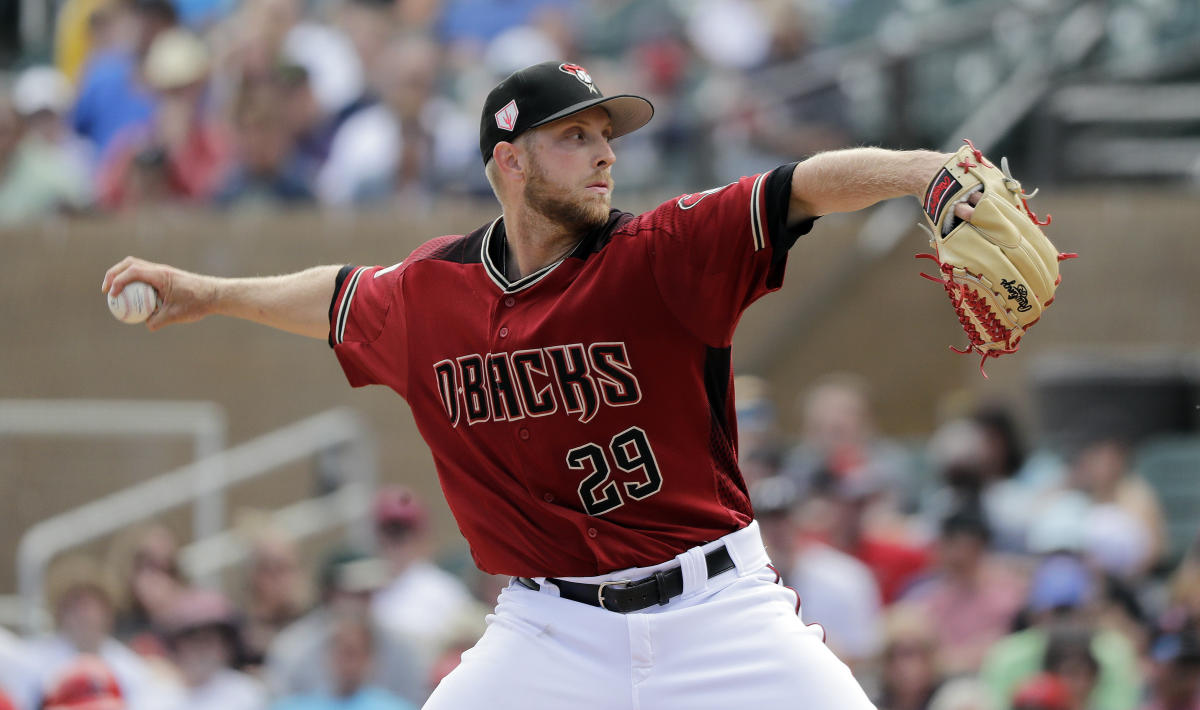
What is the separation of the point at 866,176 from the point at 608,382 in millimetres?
716

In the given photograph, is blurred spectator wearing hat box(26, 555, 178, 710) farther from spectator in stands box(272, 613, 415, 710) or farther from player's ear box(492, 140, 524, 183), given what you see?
player's ear box(492, 140, 524, 183)

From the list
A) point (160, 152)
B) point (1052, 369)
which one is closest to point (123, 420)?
point (160, 152)

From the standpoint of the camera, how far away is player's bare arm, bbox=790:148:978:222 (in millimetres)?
3422

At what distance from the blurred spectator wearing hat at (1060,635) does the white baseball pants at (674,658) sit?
8.36 feet

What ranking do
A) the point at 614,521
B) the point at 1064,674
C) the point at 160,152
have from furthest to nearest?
the point at 160,152
the point at 1064,674
the point at 614,521

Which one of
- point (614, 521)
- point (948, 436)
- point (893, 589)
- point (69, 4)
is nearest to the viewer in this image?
point (614, 521)

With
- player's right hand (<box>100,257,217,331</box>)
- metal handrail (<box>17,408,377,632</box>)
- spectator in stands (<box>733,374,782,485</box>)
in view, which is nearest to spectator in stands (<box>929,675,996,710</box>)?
spectator in stands (<box>733,374,782,485</box>)

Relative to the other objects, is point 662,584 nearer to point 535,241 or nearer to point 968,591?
point 535,241

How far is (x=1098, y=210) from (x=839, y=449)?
2.23 meters

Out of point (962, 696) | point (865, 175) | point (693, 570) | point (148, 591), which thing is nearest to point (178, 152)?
point (148, 591)

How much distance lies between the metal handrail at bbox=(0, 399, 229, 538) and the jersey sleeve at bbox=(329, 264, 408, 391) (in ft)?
17.1

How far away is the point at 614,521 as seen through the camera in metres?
3.85

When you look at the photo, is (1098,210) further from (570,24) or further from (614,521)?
(614,521)

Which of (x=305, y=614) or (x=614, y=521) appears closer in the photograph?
(x=614, y=521)
